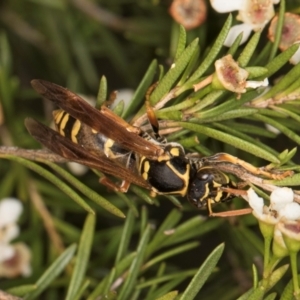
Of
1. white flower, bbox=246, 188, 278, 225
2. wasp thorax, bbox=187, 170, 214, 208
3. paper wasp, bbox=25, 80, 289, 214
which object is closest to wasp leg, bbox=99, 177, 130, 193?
paper wasp, bbox=25, 80, 289, 214

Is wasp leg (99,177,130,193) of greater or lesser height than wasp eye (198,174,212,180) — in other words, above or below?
below

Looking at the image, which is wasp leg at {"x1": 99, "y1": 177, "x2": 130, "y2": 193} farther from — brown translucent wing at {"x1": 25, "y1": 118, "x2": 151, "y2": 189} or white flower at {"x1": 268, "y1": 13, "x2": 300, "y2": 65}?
white flower at {"x1": 268, "y1": 13, "x2": 300, "y2": 65}

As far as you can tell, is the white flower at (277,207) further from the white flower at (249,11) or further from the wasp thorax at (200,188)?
the white flower at (249,11)

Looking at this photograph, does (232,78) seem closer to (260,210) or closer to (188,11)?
(260,210)

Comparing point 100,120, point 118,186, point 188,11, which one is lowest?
point 118,186

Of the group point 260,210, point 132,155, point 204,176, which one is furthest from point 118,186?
point 260,210
